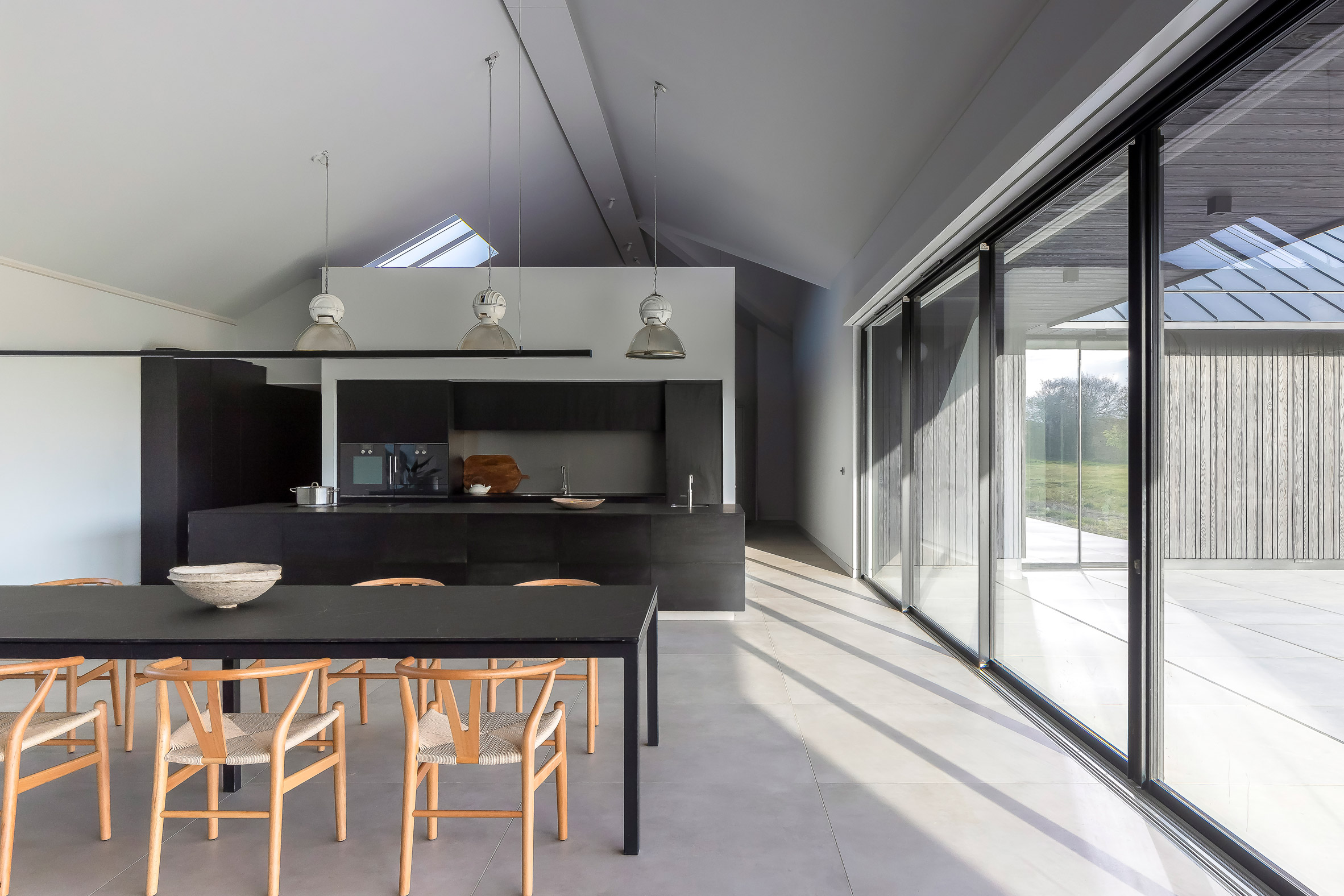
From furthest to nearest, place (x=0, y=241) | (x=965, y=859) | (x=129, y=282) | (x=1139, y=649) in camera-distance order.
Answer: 1. (x=129, y=282)
2. (x=0, y=241)
3. (x=1139, y=649)
4. (x=965, y=859)

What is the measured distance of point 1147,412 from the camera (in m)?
2.77

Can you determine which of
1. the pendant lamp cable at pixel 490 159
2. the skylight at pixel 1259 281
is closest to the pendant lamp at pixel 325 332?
the pendant lamp cable at pixel 490 159

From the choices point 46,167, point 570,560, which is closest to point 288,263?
point 46,167

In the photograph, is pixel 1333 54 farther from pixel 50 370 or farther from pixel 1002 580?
pixel 50 370

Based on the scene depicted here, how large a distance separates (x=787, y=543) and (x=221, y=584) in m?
8.16

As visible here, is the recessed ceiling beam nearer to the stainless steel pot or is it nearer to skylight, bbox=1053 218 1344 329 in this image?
the stainless steel pot

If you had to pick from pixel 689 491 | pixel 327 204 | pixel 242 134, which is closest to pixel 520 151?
pixel 327 204

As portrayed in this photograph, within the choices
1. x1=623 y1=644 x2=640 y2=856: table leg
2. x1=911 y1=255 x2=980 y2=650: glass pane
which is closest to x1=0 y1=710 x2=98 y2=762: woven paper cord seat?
x1=623 y1=644 x2=640 y2=856: table leg

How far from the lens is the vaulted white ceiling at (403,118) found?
4.00 m

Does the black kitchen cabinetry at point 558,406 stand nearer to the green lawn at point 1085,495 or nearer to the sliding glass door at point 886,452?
the sliding glass door at point 886,452

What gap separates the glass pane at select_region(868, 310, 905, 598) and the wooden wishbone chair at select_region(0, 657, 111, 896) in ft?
17.5

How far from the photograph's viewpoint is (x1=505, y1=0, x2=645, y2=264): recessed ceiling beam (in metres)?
4.85

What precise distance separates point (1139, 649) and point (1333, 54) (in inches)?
75.8

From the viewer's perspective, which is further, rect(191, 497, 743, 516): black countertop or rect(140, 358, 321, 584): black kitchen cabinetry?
rect(140, 358, 321, 584): black kitchen cabinetry
